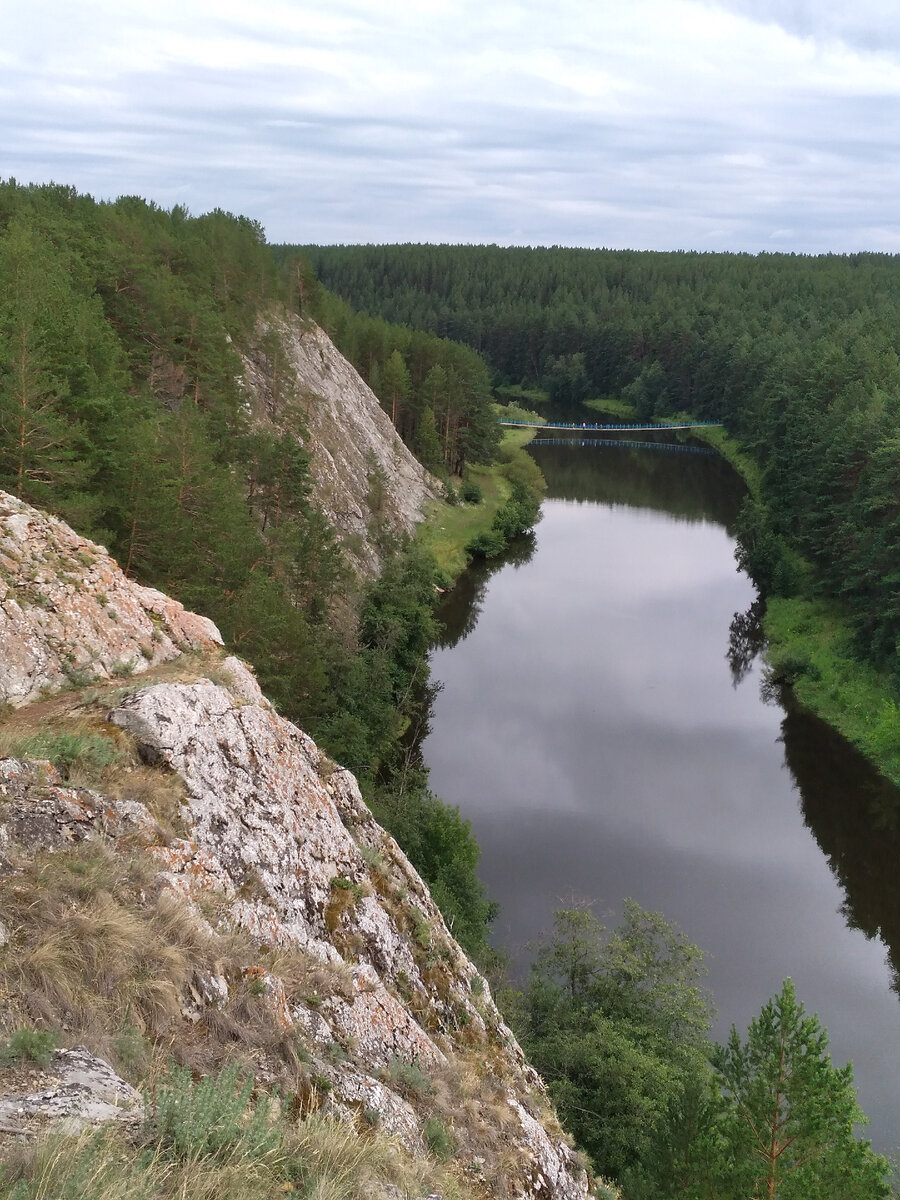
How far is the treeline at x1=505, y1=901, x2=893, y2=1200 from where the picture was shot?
11.4m

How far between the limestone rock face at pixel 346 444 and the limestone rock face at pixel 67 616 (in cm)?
2604

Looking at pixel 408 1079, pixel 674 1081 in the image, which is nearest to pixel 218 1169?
pixel 408 1079

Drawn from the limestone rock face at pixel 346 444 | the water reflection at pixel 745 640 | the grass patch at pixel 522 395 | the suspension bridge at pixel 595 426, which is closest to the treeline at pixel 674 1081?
the water reflection at pixel 745 640

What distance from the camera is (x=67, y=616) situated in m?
11.2

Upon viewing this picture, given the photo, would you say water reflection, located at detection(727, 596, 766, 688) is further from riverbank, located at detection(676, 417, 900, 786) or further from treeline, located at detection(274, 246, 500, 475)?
treeline, located at detection(274, 246, 500, 475)

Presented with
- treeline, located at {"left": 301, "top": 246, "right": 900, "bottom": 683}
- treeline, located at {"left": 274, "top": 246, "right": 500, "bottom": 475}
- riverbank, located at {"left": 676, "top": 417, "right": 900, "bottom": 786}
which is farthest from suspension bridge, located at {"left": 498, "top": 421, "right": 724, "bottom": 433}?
riverbank, located at {"left": 676, "top": 417, "right": 900, "bottom": 786}

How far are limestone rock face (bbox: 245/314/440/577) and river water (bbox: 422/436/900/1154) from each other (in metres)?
5.68

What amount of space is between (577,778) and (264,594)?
41.3 ft

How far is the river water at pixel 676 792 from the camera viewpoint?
21.6m

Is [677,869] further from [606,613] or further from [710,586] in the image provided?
[710,586]

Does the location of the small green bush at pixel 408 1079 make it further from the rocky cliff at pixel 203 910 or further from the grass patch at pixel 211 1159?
the grass patch at pixel 211 1159

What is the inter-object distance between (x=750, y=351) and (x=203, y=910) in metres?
84.9

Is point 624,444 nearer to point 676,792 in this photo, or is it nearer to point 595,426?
point 595,426

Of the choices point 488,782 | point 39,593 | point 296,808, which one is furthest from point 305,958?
point 488,782
